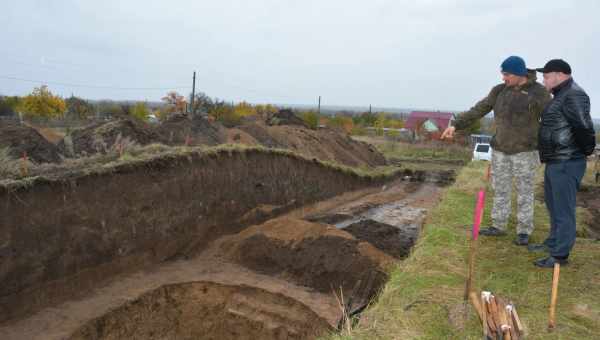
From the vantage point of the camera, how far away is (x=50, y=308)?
588 centimetres

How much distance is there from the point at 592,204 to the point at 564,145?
356 inches

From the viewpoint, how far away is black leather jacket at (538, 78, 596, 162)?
3980 mm

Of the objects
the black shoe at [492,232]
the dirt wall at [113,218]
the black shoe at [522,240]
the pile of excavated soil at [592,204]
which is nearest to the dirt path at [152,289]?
the dirt wall at [113,218]

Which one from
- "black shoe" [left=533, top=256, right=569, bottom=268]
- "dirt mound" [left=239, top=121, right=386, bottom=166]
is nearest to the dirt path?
"black shoe" [left=533, top=256, right=569, bottom=268]

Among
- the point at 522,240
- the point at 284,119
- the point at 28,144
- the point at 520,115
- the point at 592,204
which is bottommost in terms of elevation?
the point at 592,204

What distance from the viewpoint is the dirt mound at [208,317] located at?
579cm

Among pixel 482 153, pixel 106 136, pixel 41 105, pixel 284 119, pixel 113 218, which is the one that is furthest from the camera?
pixel 41 105

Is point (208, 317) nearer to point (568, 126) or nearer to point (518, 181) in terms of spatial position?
point (518, 181)

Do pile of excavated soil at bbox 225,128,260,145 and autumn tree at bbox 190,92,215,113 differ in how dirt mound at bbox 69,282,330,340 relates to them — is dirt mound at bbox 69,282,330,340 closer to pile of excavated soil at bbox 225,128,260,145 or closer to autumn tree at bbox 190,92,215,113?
pile of excavated soil at bbox 225,128,260,145

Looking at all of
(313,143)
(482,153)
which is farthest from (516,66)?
(482,153)

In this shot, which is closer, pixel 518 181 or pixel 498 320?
pixel 498 320

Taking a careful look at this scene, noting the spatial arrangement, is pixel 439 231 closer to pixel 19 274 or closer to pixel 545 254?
pixel 545 254

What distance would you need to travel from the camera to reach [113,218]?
6.93 m

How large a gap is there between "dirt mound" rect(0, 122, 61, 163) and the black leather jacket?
29.5ft
